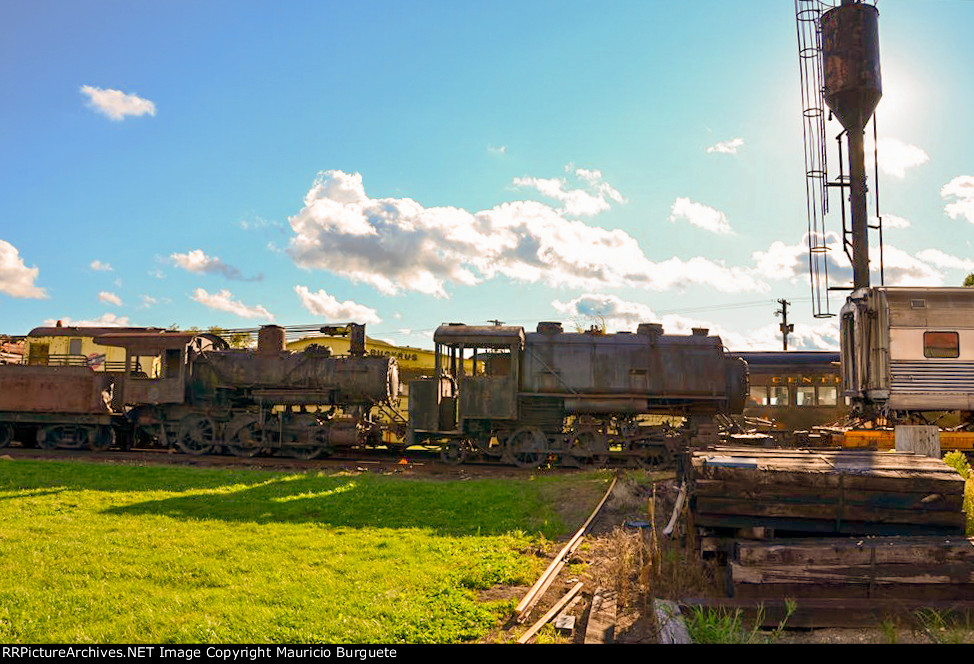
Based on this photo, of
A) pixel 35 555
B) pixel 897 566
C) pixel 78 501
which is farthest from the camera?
pixel 78 501

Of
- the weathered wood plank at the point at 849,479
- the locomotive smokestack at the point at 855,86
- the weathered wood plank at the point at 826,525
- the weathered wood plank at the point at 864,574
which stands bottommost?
the weathered wood plank at the point at 864,574

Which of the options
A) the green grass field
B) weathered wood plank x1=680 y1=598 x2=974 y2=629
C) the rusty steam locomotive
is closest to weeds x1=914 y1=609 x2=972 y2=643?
weathered wood plank x1=680 y1=598 x2=974 y2=629

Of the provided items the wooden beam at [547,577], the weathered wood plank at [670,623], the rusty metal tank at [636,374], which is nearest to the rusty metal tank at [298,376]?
the rusty metal tank at [636,374]

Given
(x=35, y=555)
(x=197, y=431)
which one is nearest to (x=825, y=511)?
(x=35, y=555)

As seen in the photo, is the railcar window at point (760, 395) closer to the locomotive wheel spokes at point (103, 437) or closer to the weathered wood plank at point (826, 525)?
the weathered wood plank at point (826, 525)

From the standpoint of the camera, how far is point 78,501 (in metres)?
12.7

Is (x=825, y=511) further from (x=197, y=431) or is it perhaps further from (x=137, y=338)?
(x=137, y=338)

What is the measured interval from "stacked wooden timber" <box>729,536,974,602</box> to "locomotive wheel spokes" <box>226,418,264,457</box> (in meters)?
16.6

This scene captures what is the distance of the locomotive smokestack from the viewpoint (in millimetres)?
26281

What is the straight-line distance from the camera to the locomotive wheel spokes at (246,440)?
20469 mm

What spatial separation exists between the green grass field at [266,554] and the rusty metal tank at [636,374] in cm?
322

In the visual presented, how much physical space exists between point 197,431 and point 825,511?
18.2 metres

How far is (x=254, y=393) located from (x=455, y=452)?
21.1ft

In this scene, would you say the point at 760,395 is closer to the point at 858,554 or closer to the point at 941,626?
the point at 858,554
